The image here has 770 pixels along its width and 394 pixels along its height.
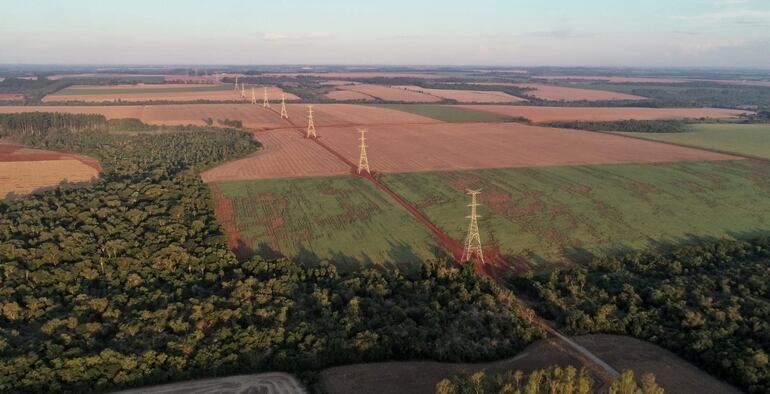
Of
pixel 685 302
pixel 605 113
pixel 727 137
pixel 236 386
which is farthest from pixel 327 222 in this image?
pixel 605 113

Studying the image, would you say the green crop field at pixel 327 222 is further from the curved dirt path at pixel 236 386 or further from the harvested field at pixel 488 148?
the curved dirt path at pixel 236 386

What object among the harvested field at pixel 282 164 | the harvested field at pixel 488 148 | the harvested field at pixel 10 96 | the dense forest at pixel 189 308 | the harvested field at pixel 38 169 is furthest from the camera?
the harvested field at pixel 10 96

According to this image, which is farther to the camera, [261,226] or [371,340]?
[261,226]

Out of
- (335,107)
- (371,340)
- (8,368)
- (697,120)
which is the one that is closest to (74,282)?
(8,368)

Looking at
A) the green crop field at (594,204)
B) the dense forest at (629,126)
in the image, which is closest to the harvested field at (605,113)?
the dense forest at (629,126)

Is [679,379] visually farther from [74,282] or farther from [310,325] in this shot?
[74,282]
